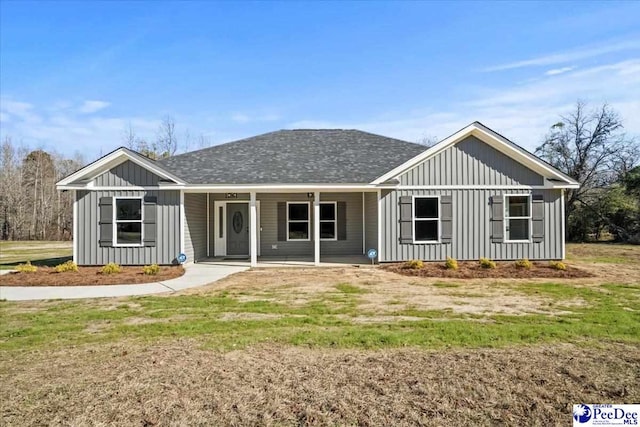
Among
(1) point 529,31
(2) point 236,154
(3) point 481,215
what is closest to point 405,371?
(3) point 481,215

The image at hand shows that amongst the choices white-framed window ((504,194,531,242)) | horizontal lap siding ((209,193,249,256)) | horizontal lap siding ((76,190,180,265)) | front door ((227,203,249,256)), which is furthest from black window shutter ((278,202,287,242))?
white-framed window ((504,194,531,242))

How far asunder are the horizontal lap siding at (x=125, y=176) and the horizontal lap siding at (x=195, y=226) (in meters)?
1.52

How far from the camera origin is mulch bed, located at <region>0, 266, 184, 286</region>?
35.2ft

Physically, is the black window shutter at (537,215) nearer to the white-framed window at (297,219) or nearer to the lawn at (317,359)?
the lawn at (317,359)

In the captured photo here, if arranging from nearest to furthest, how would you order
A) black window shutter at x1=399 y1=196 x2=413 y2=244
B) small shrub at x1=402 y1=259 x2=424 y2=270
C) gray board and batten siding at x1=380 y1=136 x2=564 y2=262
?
small shrub at x1=402 y1=259 x2=424 y2=270 → black window shutter at x1=399 y1=196 x2=413 y2=244 → gray board and batten siding at x1=380 y1=136 x2=564 y2=262

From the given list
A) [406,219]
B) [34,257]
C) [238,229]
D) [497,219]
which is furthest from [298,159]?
[34,257]

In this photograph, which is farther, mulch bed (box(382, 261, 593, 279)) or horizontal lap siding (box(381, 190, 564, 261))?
horizontal lap siding (box(381, 190, 564, 261))

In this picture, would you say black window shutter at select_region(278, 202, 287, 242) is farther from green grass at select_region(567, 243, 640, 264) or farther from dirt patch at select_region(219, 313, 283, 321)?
green grass at select_region(567, 243, 640, 264)

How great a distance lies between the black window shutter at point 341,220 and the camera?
1628 centimetres

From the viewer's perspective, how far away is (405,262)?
530 inches

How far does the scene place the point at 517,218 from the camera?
13.8 m

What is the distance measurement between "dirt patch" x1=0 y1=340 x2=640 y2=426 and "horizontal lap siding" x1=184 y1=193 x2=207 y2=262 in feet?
29.0

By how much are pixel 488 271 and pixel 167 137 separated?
35.2m

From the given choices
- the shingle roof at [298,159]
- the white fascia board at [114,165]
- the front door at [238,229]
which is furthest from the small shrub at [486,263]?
the white fascia board at [114,165]
